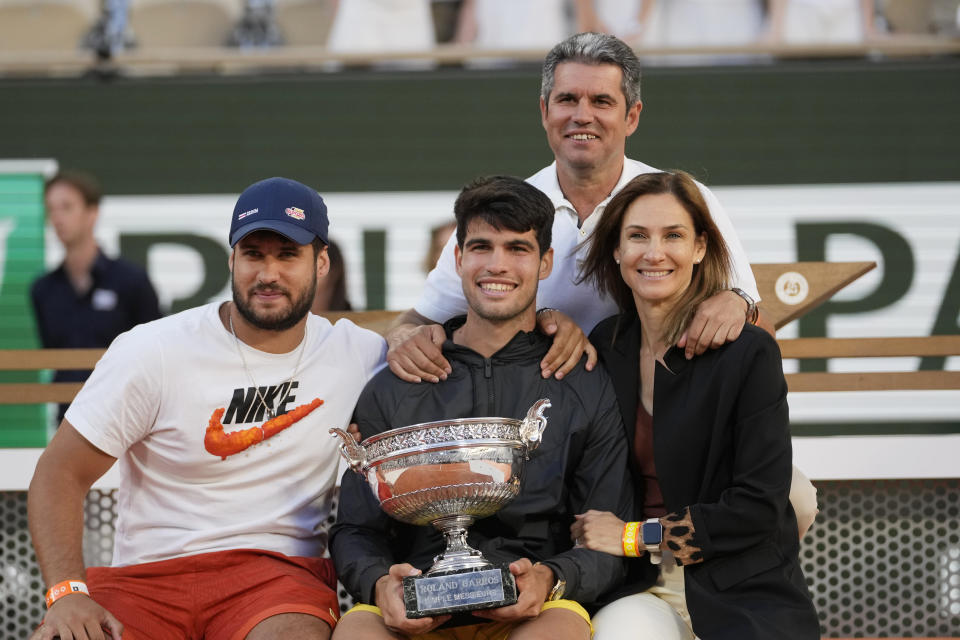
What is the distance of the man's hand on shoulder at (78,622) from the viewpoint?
2.97 m

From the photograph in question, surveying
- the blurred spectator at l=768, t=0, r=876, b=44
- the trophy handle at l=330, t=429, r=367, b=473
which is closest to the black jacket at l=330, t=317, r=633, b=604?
the trophy handle at l=330, t=429, r=367, b=473

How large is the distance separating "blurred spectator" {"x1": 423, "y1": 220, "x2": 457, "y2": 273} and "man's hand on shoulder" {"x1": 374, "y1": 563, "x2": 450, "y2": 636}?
3.14 metres

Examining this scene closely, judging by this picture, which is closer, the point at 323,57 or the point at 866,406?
the point at 866,406

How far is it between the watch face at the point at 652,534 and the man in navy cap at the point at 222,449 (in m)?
0.85

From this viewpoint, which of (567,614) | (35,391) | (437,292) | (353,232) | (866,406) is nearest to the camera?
(567,614)

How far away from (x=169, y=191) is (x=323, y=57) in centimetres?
112

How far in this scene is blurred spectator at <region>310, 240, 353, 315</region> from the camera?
535cm

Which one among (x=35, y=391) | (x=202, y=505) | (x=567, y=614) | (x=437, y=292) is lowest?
(x=567, y=614)

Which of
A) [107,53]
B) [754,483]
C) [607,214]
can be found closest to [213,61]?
[107,53]

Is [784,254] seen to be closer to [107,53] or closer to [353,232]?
[353,232]

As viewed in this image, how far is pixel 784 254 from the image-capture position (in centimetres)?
641

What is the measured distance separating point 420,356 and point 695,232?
32.8 inches

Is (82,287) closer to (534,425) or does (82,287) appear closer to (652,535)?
(534,425)

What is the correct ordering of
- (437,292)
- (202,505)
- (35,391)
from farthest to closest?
(35,391), (437,292), (202,505)
